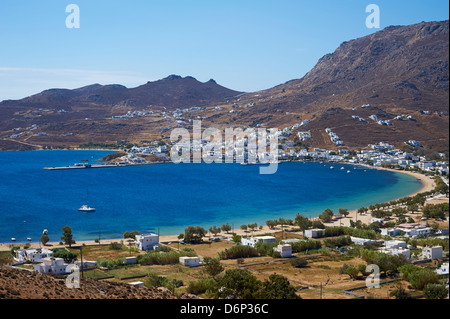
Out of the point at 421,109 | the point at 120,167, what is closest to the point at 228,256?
the point at 120,167

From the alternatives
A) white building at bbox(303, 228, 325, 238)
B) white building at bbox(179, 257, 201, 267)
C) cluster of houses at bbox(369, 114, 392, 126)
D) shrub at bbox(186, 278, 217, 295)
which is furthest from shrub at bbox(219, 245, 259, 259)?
cluster of houses at bbox(369, 114, 392, 126)

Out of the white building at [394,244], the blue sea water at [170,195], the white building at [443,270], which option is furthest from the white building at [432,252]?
the blue sea water at [170,195]

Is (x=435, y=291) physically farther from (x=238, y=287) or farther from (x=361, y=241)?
(x=361, y=241)

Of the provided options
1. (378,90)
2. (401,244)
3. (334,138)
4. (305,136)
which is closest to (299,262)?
(401,244)

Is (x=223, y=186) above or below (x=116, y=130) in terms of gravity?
below

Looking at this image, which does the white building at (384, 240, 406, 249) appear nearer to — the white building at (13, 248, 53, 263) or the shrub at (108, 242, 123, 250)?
the shrub at (108, 242, 123, 250)
